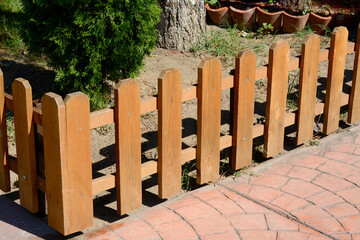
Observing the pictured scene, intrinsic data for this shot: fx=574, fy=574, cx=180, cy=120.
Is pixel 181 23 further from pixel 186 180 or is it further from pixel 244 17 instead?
pixel 186 180

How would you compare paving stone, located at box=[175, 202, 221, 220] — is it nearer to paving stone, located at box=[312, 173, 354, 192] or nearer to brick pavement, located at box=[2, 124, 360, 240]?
brick pavement, located at box=[2, 124, 360, 240]

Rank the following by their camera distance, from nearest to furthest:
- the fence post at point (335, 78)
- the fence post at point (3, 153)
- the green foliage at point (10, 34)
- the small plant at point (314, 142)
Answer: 1. the fence post at point (3, 153)
2. the fence post at point (335, 78)
3. the small plant at point (314, 142)
4. the green foliage at point (10, 34)

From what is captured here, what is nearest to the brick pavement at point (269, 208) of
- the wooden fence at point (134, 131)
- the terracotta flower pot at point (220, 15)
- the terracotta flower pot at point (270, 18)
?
the wooden fence at point (134, 131)

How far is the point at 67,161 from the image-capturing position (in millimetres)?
3609

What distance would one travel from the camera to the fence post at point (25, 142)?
375cm

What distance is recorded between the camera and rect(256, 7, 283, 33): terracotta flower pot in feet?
26.1

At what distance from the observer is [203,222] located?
4.05 metres

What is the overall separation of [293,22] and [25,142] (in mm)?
5043

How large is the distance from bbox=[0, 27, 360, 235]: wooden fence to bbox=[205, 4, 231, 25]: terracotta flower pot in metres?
3.10

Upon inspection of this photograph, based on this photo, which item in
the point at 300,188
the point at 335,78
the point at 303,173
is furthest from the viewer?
the point at 335,78

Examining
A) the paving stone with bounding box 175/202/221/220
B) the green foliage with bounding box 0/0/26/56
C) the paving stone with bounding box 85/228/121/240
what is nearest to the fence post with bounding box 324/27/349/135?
the paving stone with bounding box 175/202/221/220

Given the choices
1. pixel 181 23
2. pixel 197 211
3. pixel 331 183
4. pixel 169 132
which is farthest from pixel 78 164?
pixel 181 23

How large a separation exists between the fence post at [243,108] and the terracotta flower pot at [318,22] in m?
3.67

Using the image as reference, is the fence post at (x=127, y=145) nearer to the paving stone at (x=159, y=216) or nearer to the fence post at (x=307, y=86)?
the paving stone at (x=159, y=216)
